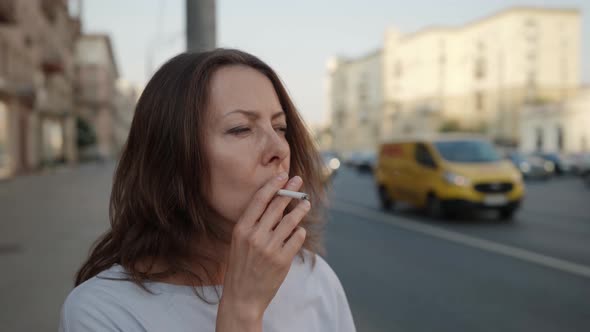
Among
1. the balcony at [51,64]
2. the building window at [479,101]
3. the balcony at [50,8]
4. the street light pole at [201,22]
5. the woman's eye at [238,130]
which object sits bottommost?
the woman's eye at [238,130]

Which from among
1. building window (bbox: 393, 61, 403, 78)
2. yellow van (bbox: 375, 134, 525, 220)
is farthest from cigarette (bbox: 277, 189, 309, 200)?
building window (bbox: 393, 61, 403, 78)

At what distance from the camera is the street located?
5012mm

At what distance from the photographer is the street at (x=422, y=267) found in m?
5.01

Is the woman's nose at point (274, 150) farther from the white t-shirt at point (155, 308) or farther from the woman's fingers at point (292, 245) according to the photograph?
the white t-shirt at point (155, 308)

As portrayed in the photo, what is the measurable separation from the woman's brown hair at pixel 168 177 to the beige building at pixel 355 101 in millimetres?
91226

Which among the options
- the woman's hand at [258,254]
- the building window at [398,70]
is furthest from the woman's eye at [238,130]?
the building window at [398,70]

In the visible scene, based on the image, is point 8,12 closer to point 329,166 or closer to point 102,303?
point 329,166

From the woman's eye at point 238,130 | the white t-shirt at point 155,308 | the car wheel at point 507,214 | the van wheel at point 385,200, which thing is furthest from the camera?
the van wheel at point 385,200

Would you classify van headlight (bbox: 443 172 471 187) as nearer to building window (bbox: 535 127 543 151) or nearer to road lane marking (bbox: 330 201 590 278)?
road lane marking (bbox: 330 201 590 278)

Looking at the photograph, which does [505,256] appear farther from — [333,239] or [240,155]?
[240,155]

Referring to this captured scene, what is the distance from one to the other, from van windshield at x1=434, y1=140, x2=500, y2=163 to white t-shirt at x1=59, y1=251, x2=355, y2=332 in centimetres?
1125

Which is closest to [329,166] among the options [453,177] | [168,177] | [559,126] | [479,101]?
[453,177]

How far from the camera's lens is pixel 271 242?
1109 mm

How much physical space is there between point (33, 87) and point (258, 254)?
31800 mm
